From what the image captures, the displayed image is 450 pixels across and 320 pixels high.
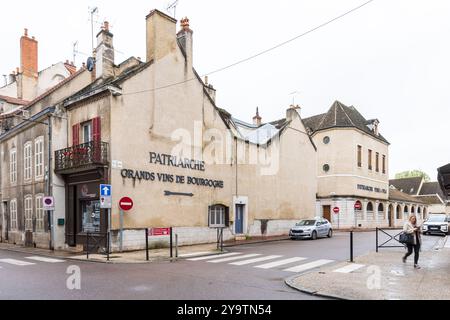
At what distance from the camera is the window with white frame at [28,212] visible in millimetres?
20312

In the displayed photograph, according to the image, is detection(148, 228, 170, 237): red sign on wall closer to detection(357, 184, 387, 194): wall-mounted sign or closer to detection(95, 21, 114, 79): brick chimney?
detection(95, 21, 114, 79): brick chimney

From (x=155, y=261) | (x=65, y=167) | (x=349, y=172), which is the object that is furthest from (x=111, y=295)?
(x=349, y=172)

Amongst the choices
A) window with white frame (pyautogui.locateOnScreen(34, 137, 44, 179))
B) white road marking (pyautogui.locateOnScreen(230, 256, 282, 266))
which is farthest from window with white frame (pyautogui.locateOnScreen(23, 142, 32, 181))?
white road marking (pyautogui.locateOnScreen(230, 256, 282, 266))

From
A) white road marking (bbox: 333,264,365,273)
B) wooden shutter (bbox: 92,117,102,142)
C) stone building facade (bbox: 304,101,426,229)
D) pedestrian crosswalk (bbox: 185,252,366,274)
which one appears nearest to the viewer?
white road marking (bbox: 333,264,365,273)

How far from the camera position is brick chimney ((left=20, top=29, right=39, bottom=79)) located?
27797 millimetres

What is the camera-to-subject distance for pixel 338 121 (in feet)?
126

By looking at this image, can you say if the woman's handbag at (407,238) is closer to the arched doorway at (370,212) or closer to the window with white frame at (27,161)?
the window with white frame at (27,161)

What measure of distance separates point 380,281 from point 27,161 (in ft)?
61.3

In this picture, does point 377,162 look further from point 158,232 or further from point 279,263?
point 279,263

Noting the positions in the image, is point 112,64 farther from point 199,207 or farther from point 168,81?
point 199,207

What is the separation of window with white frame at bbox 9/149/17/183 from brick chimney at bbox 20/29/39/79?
8.09 m

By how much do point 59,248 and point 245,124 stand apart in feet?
51.1

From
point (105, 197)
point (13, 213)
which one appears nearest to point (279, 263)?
point (105, 197)

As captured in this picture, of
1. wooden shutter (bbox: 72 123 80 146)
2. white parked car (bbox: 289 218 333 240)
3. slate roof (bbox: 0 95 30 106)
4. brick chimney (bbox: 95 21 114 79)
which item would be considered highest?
brick chimney (bbox: 95 21 114 79)
